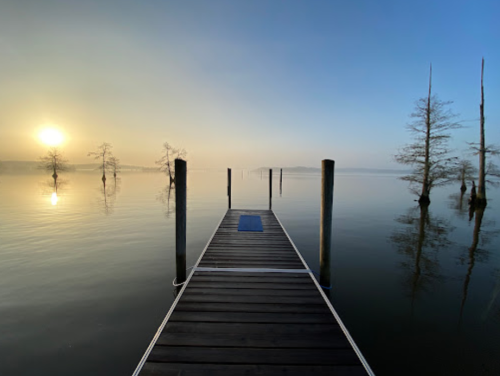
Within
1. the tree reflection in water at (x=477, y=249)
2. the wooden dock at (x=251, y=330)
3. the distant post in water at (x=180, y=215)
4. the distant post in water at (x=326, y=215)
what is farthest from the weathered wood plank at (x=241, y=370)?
the tree reflection in water at (x=477, y=249)

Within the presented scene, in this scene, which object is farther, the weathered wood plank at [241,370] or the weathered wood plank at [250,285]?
the weathered wood plank at [250,285]

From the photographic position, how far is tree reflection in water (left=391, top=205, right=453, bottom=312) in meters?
7.13

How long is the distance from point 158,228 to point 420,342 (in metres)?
12.2

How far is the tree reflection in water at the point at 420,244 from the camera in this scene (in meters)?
7.13

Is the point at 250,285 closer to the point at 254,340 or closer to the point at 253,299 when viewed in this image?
the point at 253,299

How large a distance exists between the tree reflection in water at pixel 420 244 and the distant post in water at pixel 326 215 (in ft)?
7.85

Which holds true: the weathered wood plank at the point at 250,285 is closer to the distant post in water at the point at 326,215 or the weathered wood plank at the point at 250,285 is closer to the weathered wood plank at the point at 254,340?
the distant post in water at the point at 326,215

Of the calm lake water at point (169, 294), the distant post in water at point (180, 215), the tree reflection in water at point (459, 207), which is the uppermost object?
the distant post in water at point (180, 215)

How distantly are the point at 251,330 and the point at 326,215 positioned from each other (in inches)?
126

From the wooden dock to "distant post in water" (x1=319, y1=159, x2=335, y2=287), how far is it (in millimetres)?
507

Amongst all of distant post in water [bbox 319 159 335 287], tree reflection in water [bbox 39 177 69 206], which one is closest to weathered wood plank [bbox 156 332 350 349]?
distant post in water [bbox 319 159 335 287]

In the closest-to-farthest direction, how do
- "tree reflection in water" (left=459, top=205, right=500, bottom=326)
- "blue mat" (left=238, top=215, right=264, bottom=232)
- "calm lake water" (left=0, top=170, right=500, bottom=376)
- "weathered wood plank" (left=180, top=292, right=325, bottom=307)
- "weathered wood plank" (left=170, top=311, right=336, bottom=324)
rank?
"weathered wood plank" (left=170, top=311, right=336, bottom=324) < "calm lake water" (left=0, top=170, right=500, bottom=376) < "weathered wood plank" (left=180, top=292, right=325, bottom=307) < "tree reflection in water" (left=459, top=205, right=500, bottom=326) < "blue mat" (left=238, top=215, right=264, bottom=232)

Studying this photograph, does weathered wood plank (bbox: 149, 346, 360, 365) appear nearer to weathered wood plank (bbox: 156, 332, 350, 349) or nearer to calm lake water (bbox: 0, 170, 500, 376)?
weathered wood plank (bbox: 156, 332, 350, 349)

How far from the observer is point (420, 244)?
10789mm
